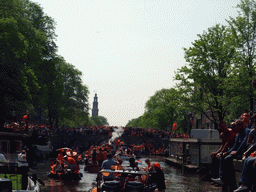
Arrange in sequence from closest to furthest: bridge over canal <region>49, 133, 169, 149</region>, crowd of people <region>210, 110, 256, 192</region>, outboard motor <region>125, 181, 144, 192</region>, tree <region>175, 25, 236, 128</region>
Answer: crowd of people <region>210, 110, 256, 192</region>
outboard motor <region>125, 181, 144, 192</region>
tree <region>175, 25, 236, 128</region>
bridge over canal <region>49, 133, 169, 149</region>

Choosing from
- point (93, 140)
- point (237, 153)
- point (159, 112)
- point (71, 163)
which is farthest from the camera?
point (159, 112)

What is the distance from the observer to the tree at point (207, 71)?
115ft

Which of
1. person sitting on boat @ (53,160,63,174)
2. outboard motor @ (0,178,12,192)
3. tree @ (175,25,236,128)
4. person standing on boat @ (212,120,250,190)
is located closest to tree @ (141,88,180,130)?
tree @ (175,25,236,128)

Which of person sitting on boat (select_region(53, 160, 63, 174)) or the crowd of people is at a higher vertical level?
the crowd of people

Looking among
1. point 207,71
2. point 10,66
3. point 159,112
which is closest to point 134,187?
point 10,66

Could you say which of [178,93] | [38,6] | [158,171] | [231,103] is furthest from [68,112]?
[158,171]

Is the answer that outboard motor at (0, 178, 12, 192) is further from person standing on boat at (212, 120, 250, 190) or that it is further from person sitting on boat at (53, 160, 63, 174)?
person sitting on boat at (53, 160, 63, 174)

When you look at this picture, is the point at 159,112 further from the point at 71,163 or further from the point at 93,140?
the point at 71,163

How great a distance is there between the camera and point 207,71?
3647 cm

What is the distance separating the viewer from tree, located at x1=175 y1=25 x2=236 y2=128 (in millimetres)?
34969

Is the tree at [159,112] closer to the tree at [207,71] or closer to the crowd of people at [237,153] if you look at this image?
the tree at [207,71]

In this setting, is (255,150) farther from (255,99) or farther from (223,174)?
(255,99)

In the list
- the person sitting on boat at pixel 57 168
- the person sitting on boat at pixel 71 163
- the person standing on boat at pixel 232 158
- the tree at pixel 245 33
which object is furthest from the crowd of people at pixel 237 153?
the tree at pixel 245 33

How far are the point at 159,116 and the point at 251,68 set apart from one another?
52672 millimetres
